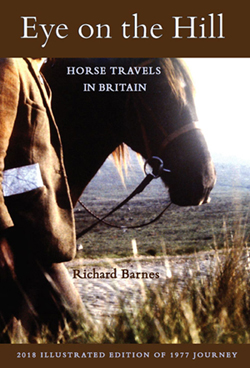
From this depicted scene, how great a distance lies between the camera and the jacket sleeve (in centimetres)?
239

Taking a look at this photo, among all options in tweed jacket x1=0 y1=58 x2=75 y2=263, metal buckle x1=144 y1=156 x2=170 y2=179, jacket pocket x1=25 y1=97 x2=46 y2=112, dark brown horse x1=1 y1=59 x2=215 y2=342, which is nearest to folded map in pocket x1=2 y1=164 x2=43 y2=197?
tweed jacket x1=0 y1=58 x2=75 y2=263

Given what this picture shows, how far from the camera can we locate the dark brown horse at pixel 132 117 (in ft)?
10.3

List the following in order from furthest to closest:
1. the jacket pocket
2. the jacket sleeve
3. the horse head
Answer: the horse head, the jacket pocket, the jacket sleeve

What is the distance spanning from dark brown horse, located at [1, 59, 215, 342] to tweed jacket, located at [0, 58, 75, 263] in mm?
635

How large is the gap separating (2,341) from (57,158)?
41.9 inches

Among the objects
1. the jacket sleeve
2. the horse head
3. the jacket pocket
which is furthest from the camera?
the horse head

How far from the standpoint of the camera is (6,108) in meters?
2.44

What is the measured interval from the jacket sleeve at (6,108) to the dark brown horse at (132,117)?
2.39ft

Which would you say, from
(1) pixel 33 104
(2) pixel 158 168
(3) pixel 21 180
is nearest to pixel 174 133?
(2) pixel 158 168

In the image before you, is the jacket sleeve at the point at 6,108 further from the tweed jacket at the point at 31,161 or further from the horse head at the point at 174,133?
the horse head at the point at 174,133

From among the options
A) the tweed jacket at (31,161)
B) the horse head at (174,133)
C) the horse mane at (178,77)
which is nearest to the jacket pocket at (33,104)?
the tweed jacket at (31,161)

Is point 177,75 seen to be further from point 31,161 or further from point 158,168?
point 31,161

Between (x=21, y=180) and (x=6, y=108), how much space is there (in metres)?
0.38

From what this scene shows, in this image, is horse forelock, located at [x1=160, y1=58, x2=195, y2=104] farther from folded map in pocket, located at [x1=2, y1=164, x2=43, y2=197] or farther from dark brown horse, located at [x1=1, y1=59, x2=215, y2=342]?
folded map in pocket, located at [x1=2, y1=164, x2=43, y2=197]
